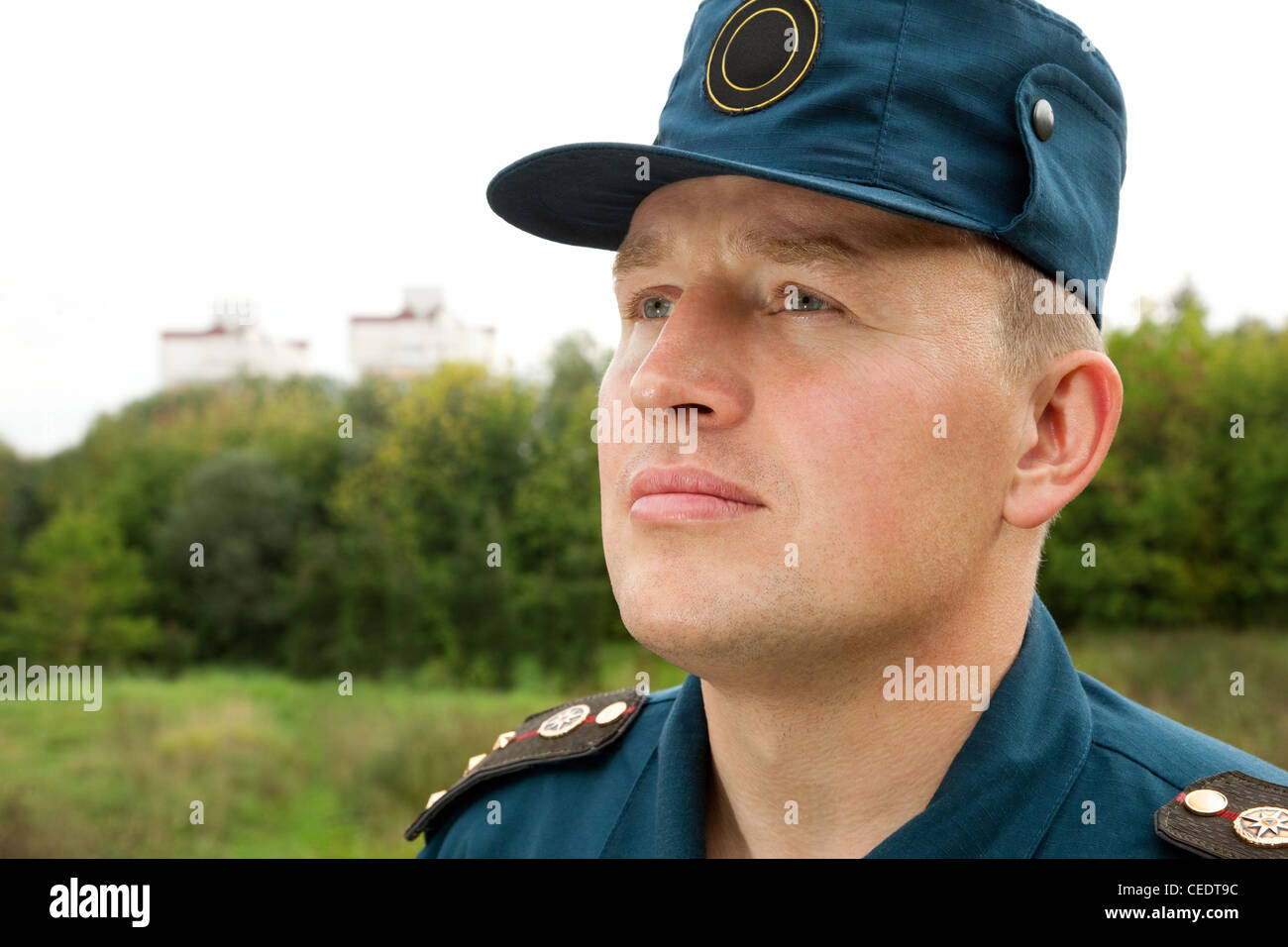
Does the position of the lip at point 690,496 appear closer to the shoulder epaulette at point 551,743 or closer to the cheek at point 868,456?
the cheek at point 868,456

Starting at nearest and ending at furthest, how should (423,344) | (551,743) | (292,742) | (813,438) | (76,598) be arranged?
1. (813,438)
2. (551,743)
3. (292,742)
4. (76,598)
5. (423,344)

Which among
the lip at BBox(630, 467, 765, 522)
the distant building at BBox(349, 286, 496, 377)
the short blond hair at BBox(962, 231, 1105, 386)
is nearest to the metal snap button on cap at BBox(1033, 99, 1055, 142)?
the short blond hair at BBox(962, 231, 1105, 386)

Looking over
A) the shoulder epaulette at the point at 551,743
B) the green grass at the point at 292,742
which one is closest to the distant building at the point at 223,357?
the green grass at the point at 292,742

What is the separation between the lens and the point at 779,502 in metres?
1.37

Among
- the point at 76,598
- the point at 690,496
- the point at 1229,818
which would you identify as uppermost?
the point at 690,496

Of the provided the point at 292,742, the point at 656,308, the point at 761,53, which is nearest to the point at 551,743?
the point at 656,308

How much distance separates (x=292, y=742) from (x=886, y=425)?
37.4 ft

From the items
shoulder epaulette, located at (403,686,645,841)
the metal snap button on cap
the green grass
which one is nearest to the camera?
the metal snap button on cap

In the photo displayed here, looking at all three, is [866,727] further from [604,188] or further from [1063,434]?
[604,188]

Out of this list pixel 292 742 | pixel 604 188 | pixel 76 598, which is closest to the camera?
pixel 604 188

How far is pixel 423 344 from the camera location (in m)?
18.5

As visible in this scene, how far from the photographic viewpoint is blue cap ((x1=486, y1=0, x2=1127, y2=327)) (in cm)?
142

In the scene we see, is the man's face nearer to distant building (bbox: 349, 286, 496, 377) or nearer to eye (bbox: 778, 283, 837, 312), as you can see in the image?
eye (bbox: 778, 283, 837, 312)
